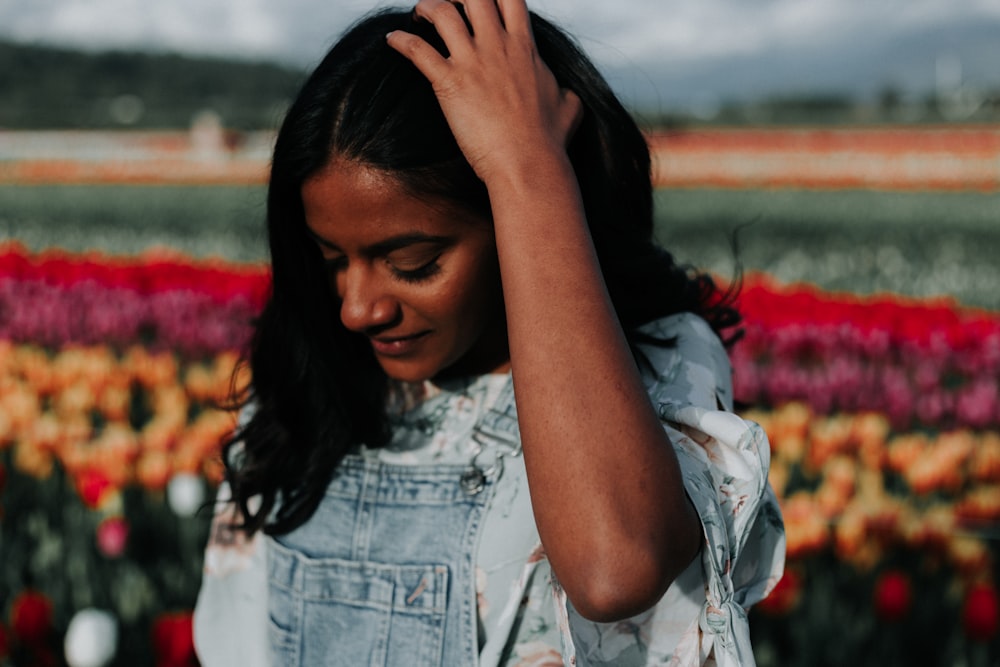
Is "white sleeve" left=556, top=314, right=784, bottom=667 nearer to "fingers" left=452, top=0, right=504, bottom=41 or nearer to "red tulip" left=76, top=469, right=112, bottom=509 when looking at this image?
"fingers" left=452, top=0, right=504, bottom=41

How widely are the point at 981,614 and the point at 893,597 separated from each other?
0.52ft

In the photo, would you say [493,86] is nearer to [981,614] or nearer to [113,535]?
[981,614]

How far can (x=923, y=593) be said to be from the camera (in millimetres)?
2402

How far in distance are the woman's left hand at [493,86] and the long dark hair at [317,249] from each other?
0.25 ft

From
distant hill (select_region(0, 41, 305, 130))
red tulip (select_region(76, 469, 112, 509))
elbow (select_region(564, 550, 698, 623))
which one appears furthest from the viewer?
distant hill (select_region(0, 41, 305, 130))

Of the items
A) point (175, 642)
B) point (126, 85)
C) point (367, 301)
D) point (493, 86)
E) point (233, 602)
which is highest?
point (126, 85)

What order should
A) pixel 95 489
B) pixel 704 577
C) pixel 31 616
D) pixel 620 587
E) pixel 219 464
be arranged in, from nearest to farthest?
pixel 620 587 < pixel 704 577 < pixel 219 464 < pixel 31 616 < pixel 95 489

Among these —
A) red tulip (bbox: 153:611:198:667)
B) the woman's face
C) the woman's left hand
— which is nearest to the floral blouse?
the woman's face

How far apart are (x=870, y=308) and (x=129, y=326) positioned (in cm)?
316

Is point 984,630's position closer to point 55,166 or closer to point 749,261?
point 749,261

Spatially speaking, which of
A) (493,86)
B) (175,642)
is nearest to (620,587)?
(493,86)

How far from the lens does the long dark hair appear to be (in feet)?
3.68

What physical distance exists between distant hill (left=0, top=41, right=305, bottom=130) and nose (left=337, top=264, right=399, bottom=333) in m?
41.9

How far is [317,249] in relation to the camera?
1.29m
